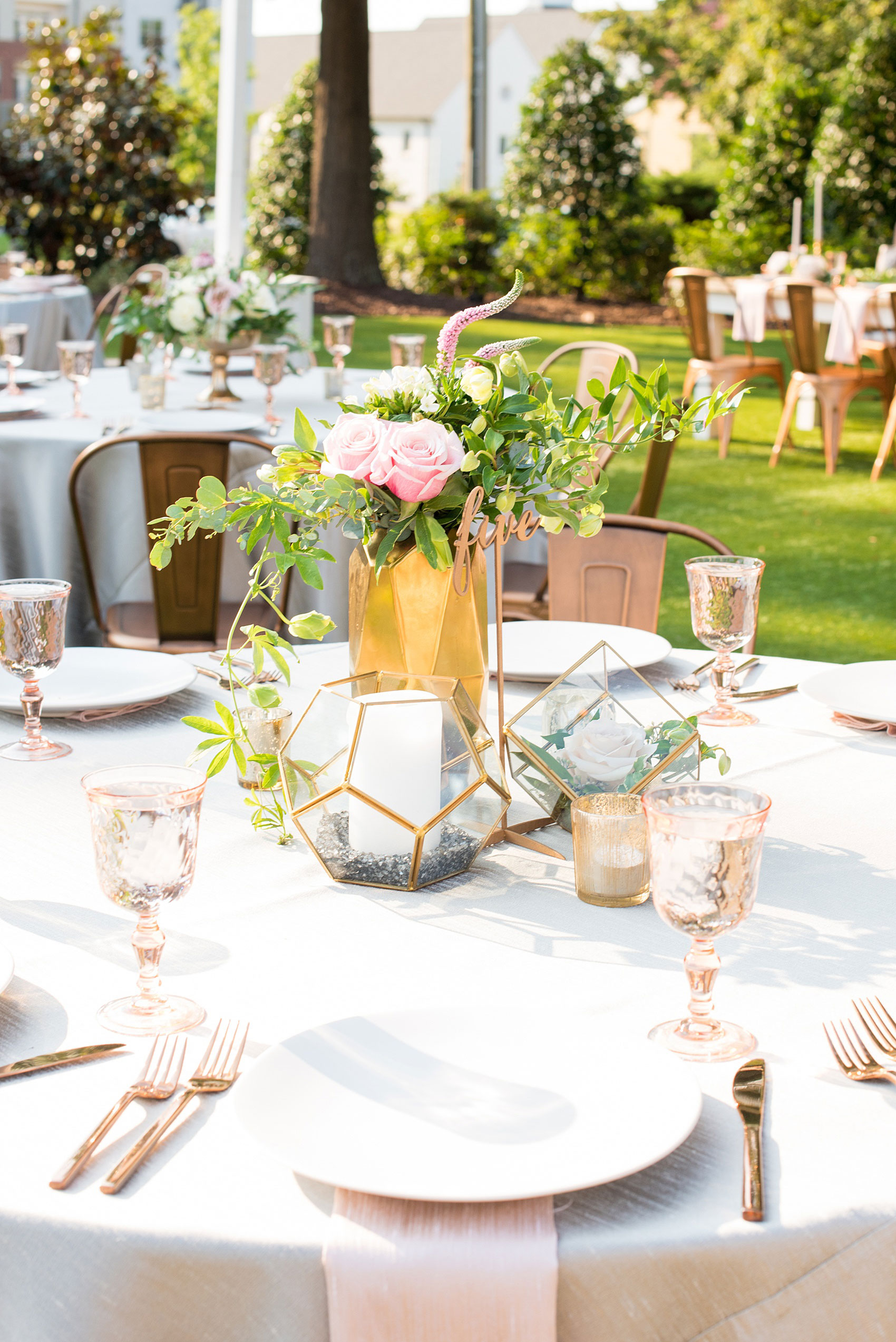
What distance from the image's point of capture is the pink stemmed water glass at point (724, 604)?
5.77 feet

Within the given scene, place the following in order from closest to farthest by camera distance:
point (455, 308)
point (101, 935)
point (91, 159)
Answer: point (101, 935), point (91, 159), point (455, 308)

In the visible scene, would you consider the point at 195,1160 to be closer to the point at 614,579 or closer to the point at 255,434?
the point at 614,579

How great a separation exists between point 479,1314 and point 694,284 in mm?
8065

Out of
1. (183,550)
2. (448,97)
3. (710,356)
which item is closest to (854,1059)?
(183,550)

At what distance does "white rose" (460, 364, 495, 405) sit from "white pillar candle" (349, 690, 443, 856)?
29 cm

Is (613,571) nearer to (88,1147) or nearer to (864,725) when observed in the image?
(864,725)

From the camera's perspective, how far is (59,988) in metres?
1.14

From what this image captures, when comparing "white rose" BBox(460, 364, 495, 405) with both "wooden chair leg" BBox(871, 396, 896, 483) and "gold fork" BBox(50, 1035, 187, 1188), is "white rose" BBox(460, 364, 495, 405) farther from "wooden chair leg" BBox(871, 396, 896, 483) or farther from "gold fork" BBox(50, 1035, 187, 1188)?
"wooden chair leg" BBox(871, 396, 896, 483)

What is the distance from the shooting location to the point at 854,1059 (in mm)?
1018

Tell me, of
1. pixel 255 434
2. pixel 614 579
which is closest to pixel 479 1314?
pixel 614 579

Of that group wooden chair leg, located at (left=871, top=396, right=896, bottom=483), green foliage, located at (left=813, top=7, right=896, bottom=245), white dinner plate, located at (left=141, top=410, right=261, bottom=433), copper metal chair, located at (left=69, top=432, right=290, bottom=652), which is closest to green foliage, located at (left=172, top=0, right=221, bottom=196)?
green foliage, located at (left=813, top=7, right=896, bottom=245)

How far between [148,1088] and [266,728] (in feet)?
1.99

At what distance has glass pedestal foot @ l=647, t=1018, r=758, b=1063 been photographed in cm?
103

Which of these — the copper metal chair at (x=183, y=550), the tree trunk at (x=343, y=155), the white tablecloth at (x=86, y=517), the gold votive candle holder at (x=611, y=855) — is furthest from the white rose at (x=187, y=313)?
the tree trunk at (x=343, y=155)
